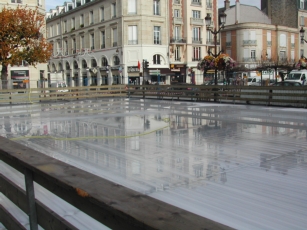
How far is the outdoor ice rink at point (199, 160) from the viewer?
4.02 metres

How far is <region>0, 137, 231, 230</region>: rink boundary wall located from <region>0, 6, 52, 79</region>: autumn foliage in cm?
2401

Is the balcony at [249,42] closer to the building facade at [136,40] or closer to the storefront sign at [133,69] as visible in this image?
the building facade at [136,40]

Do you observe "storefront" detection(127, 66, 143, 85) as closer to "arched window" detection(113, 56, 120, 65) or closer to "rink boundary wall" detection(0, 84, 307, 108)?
"arched window" detection(113, 56, 120, 65)

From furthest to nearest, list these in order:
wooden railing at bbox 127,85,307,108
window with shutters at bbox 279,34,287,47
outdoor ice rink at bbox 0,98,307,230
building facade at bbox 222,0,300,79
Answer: window with shutters at bbox 279,34,287,47 < building facade at bbox 222,0,300,79 < wooden railing at bbox 127,85,307,108 < outdoor ice rink at bbox 0,98,307,230

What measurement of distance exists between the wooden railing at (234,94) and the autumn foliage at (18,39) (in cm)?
801

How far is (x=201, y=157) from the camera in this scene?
6.47 m

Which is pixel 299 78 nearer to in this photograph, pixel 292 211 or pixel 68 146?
pixel 68 146

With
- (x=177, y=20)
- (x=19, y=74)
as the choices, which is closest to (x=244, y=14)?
(x=177, y=20)

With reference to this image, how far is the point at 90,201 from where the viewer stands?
187 centimetres

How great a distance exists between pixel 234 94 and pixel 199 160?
40.0ft

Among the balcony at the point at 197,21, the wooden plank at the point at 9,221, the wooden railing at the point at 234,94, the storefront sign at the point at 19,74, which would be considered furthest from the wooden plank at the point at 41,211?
the balcony at the point at 197,21

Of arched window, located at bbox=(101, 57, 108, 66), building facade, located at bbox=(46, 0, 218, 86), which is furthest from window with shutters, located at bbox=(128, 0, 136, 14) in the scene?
arched window, located at bbox=(101, 57, 108, 66)

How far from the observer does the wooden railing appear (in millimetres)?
15500

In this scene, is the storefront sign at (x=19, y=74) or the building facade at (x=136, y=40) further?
the building facade at (x=136, y=40)
